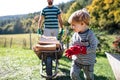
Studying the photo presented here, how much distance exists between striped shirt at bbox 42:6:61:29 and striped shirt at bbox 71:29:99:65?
3538mm

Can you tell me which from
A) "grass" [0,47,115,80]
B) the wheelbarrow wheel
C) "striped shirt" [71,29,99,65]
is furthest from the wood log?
"striped shirt" [71,29,99,65]

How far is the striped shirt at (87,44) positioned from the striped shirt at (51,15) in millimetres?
3538

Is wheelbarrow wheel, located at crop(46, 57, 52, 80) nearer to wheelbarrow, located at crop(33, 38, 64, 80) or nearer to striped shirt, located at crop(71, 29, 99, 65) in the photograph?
wheelbarrow, located at crop(33, 38, 64, 80)

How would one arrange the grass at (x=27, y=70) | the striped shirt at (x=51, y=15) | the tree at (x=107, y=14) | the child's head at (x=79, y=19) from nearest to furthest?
the child's head at (x=79, y=19) → the grass at (x=27, y=70) → the striped shirt at (x=51, y=15) → the tree at (x=107, y=14)

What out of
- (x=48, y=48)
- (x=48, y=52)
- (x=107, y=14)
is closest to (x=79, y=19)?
(x=48, y=48)

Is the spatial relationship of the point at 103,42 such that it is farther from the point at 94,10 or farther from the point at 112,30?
the point at 94,10

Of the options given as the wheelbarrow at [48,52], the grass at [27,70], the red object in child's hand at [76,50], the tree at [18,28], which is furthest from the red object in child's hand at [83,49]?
the tree at [18,28]

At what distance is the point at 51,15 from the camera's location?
856 centimetres

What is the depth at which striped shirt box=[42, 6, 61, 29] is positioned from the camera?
852cm

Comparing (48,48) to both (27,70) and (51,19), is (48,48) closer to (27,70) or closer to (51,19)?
(51,19)

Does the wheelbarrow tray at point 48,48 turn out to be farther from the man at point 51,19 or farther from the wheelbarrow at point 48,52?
the man at point 51,19

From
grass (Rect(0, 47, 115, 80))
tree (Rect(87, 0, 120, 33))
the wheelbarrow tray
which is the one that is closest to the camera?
the wheelbarrow tray

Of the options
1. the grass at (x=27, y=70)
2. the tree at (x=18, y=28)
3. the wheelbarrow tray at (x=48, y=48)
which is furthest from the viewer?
the tree at (x=18, y=28)

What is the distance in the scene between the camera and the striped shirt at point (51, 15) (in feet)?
28.0
